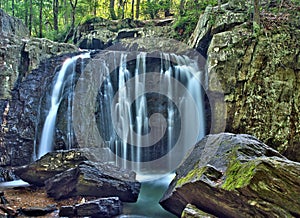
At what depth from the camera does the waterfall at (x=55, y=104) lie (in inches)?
359

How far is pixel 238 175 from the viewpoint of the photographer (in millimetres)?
4453

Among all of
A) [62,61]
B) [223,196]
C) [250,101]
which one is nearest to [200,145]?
[223,196]

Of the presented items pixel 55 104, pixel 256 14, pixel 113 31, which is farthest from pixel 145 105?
pixel 113 31

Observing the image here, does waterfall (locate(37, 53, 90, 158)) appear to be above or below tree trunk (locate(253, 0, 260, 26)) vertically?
below

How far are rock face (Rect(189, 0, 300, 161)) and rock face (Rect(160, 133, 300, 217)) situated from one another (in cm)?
436

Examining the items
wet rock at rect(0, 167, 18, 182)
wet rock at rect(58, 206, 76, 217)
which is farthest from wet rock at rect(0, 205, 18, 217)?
wet rock at rect(0, 167, 18, 182)

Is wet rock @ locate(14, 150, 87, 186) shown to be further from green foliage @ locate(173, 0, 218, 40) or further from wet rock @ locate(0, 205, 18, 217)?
green foliage @ locate(173, 0, 218, 40)

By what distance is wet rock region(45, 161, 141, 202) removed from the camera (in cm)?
632

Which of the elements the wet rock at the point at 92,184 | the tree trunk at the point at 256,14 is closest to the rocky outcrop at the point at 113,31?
the tree trunk at the point at 256,14

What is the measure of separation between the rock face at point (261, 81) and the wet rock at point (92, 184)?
15.9 ft

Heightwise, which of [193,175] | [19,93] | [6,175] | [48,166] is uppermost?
[19,93]

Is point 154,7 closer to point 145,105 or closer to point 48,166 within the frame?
point 145,105

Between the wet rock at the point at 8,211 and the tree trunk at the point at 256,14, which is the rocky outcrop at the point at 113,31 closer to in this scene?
the tree trunk at the point at 256,14

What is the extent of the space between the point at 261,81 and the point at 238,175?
21.3 feet
